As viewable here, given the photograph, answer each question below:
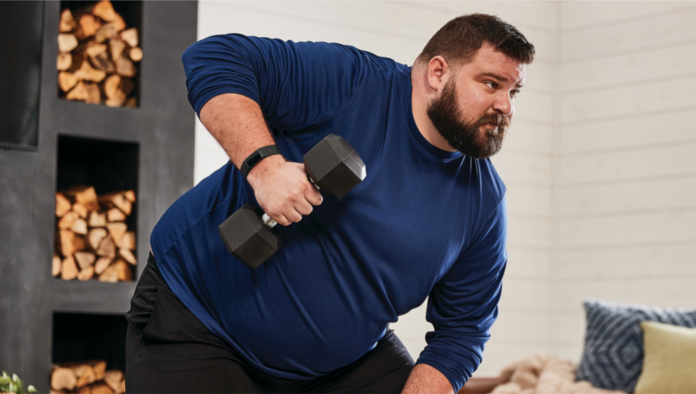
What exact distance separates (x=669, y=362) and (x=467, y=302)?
1.61 meters

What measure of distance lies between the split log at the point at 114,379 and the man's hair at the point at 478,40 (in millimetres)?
1795

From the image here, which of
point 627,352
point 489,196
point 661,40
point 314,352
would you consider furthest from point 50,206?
point 661,40

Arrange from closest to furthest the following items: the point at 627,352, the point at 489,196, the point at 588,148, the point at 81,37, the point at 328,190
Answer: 1. the point at 328,190
2. the point at 489,196
3. the point at 81,37
4. the point at 627,352
5. the point at 588,148

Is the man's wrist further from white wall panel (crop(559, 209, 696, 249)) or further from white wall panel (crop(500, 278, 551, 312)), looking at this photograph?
A: white wall panel (crop(559, 209, 696, 249))

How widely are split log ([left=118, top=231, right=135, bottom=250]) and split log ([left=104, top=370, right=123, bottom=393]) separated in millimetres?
456

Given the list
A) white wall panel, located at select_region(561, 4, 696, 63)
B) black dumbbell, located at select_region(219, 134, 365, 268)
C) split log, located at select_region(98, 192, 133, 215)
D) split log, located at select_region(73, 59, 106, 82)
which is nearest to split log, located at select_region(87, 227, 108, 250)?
split log, located at select_region(98, 192, 133, 215)

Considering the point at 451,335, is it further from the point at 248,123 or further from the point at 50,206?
the point at 50,206

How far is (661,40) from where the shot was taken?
381 centimetres

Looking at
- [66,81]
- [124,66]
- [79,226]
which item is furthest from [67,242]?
[124,66]

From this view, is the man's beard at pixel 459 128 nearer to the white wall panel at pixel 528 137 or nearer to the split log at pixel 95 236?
the split log at pixel 95 236

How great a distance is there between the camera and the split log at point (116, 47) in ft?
9.51

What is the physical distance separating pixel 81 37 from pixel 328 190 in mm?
1873

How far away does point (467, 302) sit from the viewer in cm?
181

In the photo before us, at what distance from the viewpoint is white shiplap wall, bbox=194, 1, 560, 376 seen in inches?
137
